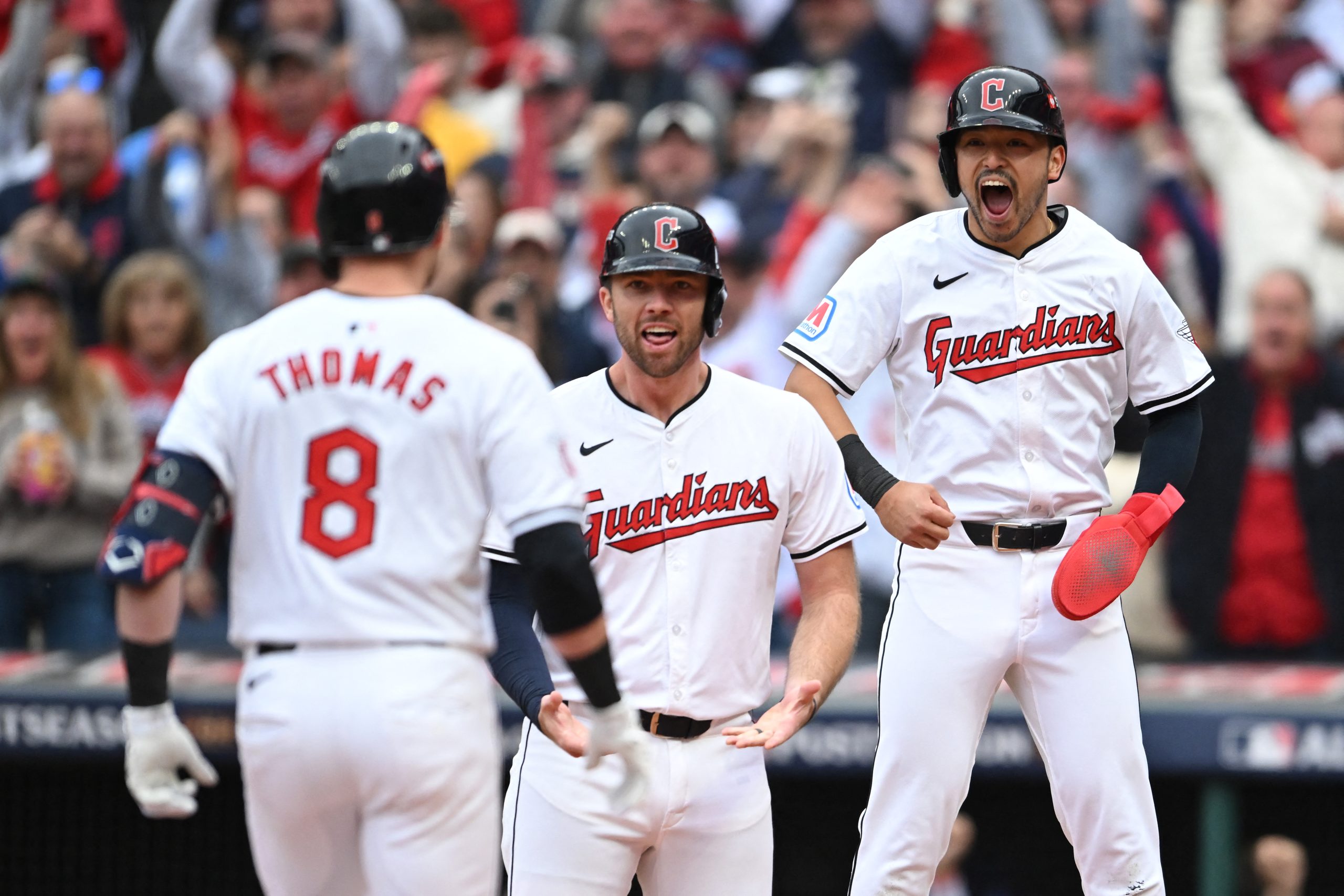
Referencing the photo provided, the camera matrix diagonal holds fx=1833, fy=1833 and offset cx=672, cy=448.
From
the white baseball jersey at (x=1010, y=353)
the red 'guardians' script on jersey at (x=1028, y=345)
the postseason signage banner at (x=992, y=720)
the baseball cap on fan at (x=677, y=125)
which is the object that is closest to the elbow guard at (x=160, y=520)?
the white baseball jersey at (x=1010, y=353)

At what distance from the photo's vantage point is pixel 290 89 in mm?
8703

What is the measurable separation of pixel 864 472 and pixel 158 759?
66.4 inches

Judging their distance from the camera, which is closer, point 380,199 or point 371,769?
point 371,769

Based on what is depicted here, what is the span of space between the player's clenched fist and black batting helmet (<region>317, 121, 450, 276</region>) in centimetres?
124

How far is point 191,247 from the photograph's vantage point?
8.47m

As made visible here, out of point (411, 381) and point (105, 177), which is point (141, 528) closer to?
point (411, 381)

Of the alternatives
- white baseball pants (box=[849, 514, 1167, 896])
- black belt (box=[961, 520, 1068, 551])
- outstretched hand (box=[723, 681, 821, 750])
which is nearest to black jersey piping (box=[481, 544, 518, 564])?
outstretched hand (box=[723, 681, 821, 750])

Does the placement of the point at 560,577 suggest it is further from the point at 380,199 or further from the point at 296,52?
the point at 296,52

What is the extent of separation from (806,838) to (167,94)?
5397 mm

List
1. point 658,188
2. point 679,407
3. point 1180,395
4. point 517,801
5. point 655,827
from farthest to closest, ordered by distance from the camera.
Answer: point 658,188 < point 1180,395 < point 679,407 < point 517,801 < point 655,827

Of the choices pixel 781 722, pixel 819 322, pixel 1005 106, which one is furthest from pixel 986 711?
pixel 1005 106

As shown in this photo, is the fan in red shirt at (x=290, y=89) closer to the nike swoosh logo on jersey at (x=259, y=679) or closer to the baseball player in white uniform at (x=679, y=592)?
the baseball player in white uniform at (x=679, y=592)

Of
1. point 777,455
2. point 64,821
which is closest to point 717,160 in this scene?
point 64,821

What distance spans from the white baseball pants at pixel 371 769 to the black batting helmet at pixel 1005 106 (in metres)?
1.73
